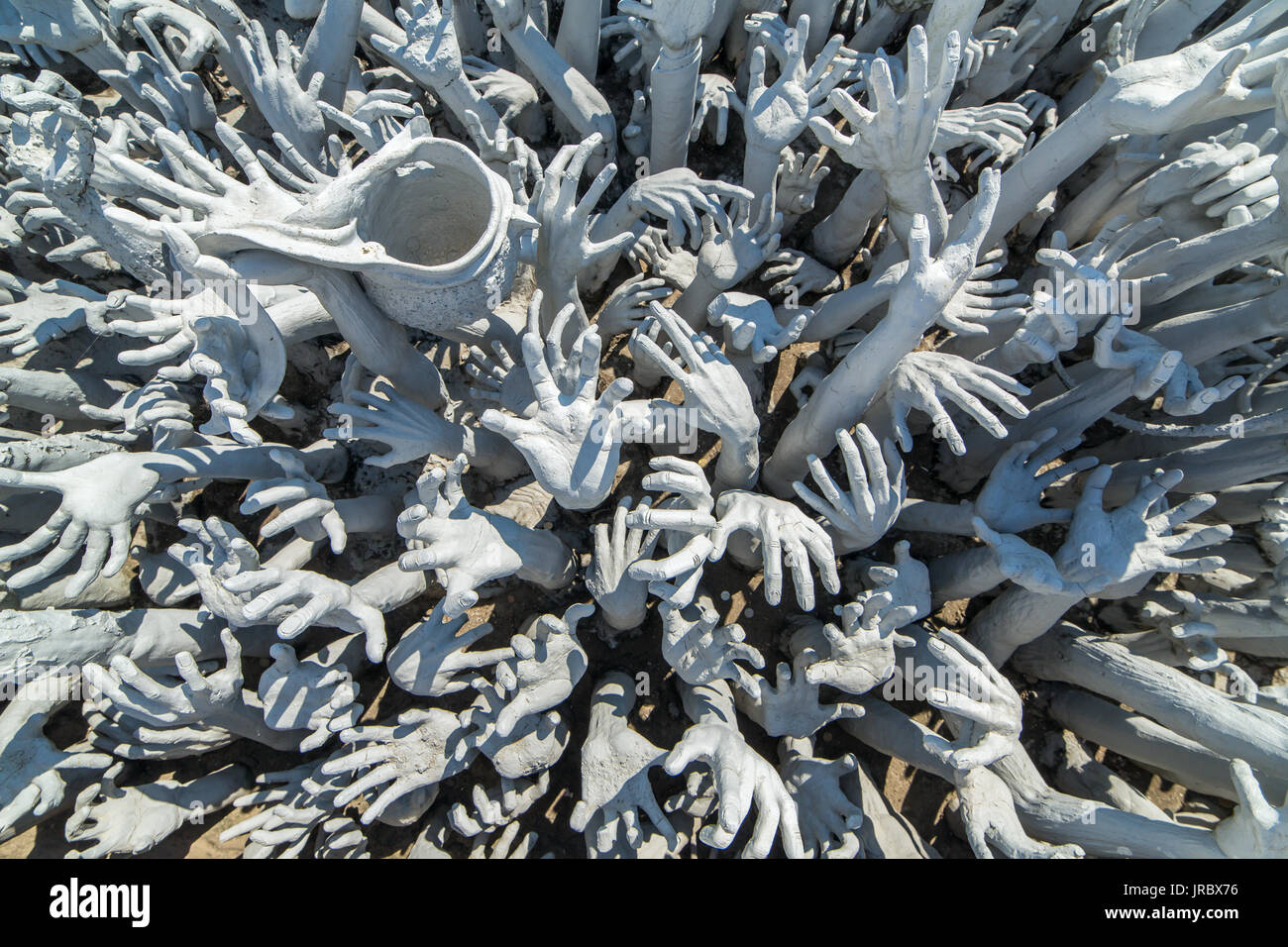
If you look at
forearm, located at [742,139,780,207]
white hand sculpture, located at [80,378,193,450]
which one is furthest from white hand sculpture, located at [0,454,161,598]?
forearm, located at [742,139,780,207]

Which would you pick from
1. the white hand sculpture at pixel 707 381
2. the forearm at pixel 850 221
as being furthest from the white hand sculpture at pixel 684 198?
the forearm at pixel 850 221

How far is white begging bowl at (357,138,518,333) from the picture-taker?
1.98 m

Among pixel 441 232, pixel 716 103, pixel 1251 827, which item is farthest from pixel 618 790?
pixel 716 103

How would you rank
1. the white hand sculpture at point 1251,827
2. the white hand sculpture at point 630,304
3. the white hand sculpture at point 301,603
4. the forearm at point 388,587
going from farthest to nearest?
the white hand sculpture at point 630,304
the forearm at point 388,587
the white hand sculpture at point 301,603
the white hand sculpture at point 1251,827

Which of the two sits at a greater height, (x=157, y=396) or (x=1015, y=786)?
(x=157, y=396)

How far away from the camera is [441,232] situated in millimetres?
2430

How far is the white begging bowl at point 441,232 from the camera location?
198cm

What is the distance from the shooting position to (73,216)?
2434mm

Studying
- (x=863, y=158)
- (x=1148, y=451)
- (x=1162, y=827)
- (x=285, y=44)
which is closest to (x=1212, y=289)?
(x=1148, y=451)

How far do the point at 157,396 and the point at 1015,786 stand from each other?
3628 mm

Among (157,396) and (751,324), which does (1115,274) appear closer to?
(751,324)

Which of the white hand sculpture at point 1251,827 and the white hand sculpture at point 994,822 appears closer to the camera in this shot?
the white hand sculpture at point 1251,827

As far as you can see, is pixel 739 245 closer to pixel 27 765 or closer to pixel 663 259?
pixel 663 259

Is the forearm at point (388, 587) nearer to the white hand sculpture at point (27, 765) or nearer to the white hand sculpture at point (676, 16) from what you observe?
the white hand sculpture at point (27, 765)
